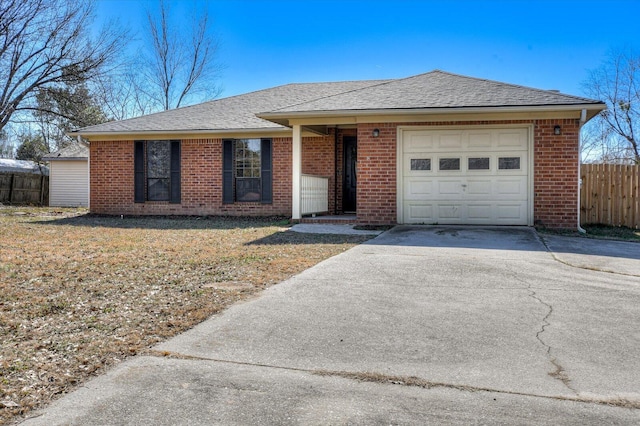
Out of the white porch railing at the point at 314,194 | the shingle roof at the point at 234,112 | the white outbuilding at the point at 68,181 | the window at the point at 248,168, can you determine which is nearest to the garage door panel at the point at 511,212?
the white porch railing at the point at 314,194

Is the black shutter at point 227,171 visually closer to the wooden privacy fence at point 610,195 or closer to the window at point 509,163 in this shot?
the window at point 509,163

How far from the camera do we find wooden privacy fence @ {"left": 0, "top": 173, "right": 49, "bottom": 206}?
1039 inches

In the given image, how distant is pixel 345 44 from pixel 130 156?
11028 millimetres

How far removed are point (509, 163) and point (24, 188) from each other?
81.4ft

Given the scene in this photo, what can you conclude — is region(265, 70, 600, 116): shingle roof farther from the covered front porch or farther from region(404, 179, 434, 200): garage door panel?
the covered front porch

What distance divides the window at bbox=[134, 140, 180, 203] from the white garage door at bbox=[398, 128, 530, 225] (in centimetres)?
740

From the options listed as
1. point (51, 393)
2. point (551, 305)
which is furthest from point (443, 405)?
point (551, 305)

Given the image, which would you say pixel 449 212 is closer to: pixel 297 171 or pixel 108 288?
pixel 297 171

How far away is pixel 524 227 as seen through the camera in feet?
37.5

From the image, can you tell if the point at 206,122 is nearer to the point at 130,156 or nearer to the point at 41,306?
the point at 130,156

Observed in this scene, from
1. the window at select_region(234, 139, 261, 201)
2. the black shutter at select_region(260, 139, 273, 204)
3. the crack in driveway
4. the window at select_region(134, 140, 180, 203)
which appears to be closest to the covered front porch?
the black shutter at select_region(260, 139, 273, 204)

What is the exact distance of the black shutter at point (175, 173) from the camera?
631 inches

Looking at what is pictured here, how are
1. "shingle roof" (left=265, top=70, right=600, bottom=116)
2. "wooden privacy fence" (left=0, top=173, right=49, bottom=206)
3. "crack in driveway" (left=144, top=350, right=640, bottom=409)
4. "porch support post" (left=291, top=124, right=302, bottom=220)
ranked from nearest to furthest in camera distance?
"crack in driveway" (left=144, top=350, right=640, bottom=409)
"shingle roof" (left=265, top=70, right=600, bottom=116)
"porch support post" (left=291, top=124, right=302, bottom=220)
"wooden privacy fence" (left=0, top=173, right=49, bottom=206)

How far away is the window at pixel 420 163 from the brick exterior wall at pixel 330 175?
45 centimetres
